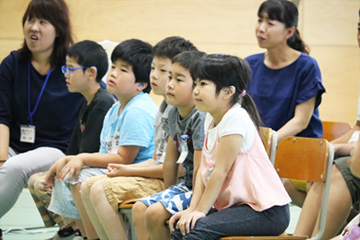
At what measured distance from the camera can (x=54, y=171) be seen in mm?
2586

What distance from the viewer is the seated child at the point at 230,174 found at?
1.75 metres

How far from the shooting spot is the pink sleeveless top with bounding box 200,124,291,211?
5.84 feet

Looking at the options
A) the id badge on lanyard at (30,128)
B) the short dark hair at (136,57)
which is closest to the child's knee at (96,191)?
the short dark hair at (136,57)

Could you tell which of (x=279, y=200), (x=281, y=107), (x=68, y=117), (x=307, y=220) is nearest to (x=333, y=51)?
(x=281, y=107)

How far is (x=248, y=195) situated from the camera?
1802mm

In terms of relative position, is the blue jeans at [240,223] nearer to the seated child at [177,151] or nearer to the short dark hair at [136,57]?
the seated child at [177,151]

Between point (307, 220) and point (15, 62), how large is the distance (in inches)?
72.1

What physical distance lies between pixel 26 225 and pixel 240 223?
2.04 m

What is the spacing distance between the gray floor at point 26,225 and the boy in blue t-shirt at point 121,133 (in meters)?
0.65

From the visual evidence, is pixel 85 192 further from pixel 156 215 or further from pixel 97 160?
pixel 156 215

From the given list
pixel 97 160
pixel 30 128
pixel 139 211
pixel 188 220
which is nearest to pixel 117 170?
pixel 97 160

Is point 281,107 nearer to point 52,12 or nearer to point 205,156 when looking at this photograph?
point 205,156

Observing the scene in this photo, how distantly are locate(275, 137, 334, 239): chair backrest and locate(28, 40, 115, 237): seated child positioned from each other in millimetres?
992

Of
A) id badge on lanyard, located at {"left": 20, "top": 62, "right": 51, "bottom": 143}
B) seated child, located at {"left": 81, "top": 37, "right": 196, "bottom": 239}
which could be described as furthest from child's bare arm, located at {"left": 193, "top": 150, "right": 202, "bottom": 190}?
id badge on lanyard, located at {"left": 20, "top": 62, "right": 51, "bottom": 143}
